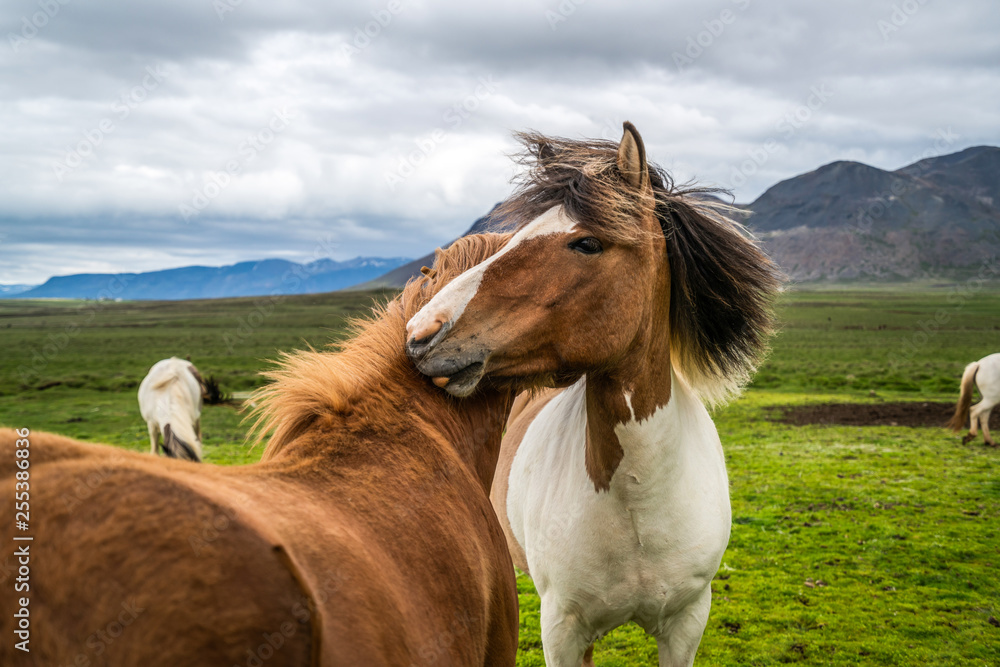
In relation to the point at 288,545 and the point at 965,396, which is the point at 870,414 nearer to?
the point at 965,396

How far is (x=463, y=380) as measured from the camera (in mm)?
2143

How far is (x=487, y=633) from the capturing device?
201cm

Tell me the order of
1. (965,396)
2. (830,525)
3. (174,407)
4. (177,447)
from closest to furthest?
(830,525) < (177,447) < (174,407) < (965,396)

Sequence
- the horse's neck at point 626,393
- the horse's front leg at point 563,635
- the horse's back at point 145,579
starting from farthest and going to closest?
the horse's front leg at point 563,635, the horse's neck at point 626,393, the horse's back at point 145,579

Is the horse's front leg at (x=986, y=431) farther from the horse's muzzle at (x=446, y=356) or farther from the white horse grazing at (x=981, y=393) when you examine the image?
the horse's muzzle at (x=446, y=356)

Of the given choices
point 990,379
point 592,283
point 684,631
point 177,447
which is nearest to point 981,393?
point 990,379

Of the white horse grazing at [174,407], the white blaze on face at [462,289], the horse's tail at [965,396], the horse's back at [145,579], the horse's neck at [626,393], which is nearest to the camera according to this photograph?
the horse's back at [145,579]

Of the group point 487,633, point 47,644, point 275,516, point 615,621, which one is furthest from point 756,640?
point 47,644

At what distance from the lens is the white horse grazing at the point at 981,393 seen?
13.2 m

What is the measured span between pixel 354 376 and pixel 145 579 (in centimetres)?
101

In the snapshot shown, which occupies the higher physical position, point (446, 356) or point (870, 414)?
point (446, 356)

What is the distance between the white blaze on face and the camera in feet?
6.70

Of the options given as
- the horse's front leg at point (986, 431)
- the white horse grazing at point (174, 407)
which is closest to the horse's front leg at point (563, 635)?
the white horse grazing at point (174, 407)

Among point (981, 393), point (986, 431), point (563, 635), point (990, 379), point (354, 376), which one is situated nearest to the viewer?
point (354, 376)
